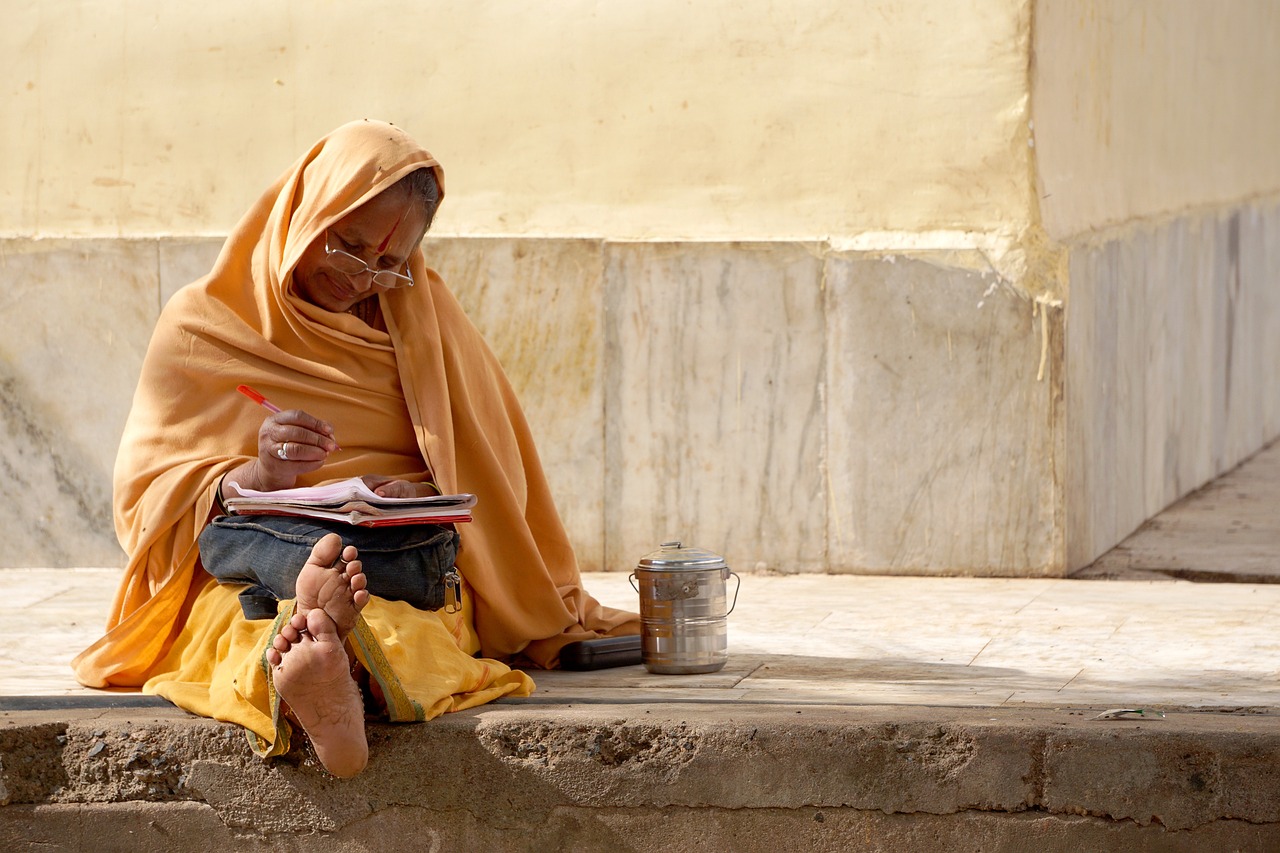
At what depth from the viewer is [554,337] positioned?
19.8ft

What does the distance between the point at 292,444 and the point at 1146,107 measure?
4457 millimetres

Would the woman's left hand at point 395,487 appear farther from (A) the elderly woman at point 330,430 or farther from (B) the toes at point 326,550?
(B) the toes at point 326,550

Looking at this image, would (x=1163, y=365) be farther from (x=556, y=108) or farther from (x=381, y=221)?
(x=381, y=221)

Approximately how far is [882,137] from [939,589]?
1.49 m

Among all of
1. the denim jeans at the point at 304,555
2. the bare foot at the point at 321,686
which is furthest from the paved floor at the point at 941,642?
the bare foot at the point at 321,686

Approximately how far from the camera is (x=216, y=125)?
6.21m

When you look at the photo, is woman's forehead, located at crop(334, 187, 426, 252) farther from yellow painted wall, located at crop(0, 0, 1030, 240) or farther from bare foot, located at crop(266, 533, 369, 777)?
yellow painted wall, located at crop(0, 0, 1030, 240)

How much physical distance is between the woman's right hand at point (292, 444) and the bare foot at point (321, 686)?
0.44 m

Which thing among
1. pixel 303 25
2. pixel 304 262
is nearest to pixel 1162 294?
pixel 303 25

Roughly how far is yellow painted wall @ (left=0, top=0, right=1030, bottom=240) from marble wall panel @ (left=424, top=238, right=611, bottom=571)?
0.13 metres

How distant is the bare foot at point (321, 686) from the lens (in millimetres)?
3451

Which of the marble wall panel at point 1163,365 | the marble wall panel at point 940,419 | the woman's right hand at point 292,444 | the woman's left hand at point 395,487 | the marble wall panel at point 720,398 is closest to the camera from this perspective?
the woman's right hand at point 292,444

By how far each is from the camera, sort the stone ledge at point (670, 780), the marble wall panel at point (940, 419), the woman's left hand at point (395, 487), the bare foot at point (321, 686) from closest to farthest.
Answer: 1. the bare foot at point (321, 686)
2. the stone ledge at point (670, 780)
3. the woman's left hand at point (395, 487)
4. the marble wall panel at point (940, 419)

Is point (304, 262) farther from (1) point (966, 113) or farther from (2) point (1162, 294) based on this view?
(2) point (1162, 294)
